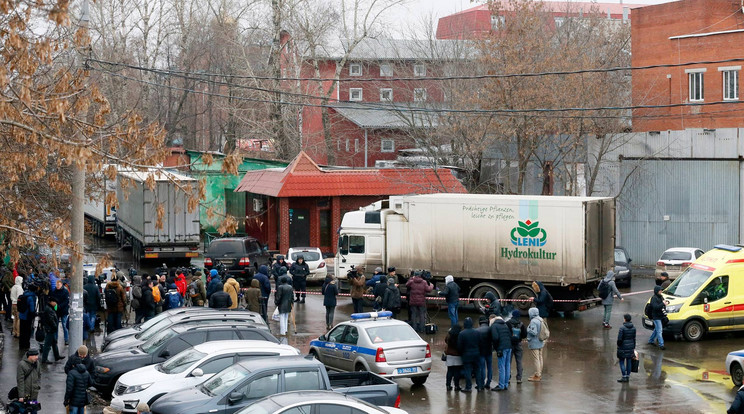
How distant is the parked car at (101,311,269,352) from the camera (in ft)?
62.7

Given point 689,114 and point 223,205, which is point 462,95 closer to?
point 689,114

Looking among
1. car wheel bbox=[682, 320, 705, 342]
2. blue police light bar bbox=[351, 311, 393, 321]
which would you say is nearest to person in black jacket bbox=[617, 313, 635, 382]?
car wheel bbox=[682, 320, 705, 342]

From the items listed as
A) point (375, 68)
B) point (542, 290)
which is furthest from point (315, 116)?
point (542, 290)

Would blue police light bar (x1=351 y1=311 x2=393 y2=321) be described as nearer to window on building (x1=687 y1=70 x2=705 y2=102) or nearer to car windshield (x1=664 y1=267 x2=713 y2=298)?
car windshield (x1=664 y1=267 x2=713 y2=298)

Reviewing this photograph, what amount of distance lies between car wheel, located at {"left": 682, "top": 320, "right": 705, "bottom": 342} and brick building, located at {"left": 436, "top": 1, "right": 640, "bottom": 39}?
65.7 ft

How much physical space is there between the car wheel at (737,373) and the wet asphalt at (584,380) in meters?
0.29

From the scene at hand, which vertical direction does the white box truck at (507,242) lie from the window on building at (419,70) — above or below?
below

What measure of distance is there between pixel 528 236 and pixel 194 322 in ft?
35.3

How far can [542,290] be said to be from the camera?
23281 mm

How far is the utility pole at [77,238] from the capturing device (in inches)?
692

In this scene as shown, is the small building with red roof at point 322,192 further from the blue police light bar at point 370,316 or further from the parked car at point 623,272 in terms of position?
the blue police light bar at point 370,316

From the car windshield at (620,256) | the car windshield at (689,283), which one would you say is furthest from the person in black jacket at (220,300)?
the car windshield at (620,256)

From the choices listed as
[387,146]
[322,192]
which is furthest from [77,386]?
[387,146]

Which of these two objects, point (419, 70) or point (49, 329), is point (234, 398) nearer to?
point (49, 329)
